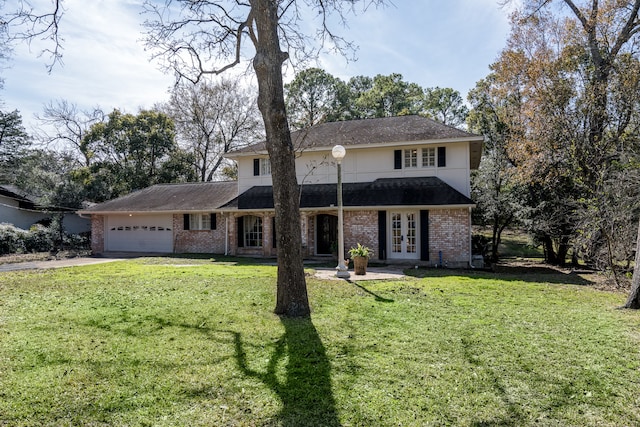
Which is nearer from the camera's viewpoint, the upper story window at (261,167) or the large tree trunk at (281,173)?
the large tree trunk at (281,173)

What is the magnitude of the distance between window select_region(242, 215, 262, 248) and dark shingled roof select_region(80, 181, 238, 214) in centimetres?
155

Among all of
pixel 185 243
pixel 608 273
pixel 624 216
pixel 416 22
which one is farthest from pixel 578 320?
pixel 185 243

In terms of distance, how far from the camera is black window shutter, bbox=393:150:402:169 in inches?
679

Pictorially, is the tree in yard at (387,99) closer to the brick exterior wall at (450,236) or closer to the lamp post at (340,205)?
the brick exterior wall at (450,236)

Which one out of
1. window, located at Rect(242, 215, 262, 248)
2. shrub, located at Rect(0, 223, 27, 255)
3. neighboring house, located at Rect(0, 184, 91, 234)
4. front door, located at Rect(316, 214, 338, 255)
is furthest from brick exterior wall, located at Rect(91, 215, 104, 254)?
front door, located at Rect(316, 214, 338, 255)

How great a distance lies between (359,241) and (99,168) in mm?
23125

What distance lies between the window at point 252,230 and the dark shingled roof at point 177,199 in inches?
61.0

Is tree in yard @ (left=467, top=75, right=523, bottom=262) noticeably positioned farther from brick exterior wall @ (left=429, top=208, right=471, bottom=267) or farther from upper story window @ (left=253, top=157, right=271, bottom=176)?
upper story window @ (left=253, top=157, right=271, bottom=176)

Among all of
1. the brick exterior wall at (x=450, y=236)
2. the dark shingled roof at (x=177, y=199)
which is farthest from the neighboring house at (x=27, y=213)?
the brick exterior wall at (x=450, y=236)

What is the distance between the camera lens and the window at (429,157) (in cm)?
1678

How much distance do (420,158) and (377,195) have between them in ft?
8.97

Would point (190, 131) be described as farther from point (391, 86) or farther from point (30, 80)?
point (30, 80)

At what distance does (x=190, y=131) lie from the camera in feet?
109

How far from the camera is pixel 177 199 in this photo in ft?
69.5
